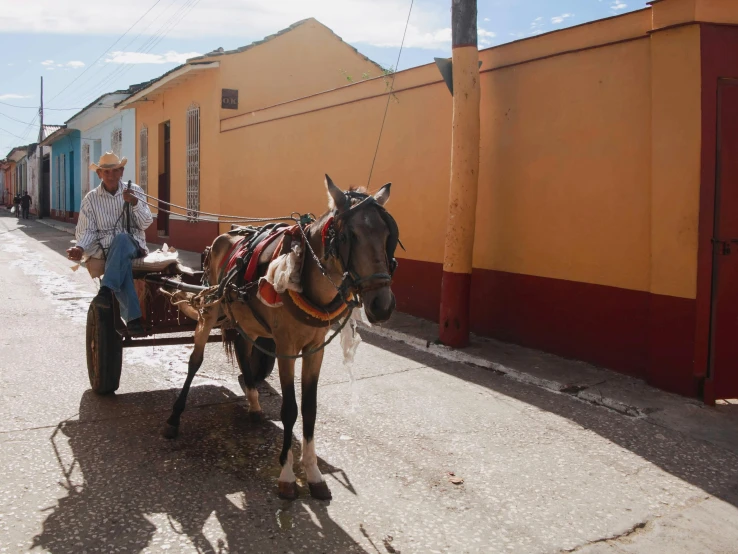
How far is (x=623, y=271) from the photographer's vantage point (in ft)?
19.6

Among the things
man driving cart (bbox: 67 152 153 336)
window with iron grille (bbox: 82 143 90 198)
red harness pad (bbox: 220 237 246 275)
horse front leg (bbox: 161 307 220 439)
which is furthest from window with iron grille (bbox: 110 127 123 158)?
horse front leg (bbox: 161 307 220 439)

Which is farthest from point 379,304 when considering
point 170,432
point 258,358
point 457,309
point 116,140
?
point 116,140

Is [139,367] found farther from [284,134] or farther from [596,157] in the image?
[284,134]

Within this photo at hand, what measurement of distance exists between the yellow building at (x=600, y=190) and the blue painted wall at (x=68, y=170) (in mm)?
25139

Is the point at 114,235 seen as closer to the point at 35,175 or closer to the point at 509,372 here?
the point at 509,372

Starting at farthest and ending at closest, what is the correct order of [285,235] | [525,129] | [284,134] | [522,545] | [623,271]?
1. [284,134]
2. [525,129]
3. [623,271]
4. [285,235]
5. [522,545]

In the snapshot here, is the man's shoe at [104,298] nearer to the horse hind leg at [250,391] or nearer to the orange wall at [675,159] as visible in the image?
the horse hind leg at [250,391]

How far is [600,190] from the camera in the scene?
6195mm

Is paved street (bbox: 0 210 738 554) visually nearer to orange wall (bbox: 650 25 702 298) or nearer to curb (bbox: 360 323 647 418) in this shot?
curb (bbox: 360 323 647 418)

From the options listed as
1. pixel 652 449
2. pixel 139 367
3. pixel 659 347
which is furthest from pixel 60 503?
pixel 659 347

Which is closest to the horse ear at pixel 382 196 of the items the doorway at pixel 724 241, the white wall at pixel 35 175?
the doorway at pixel 724 241

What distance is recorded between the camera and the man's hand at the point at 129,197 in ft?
17.0

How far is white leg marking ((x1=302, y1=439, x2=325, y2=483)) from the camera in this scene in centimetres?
360

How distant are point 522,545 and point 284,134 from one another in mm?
9827
